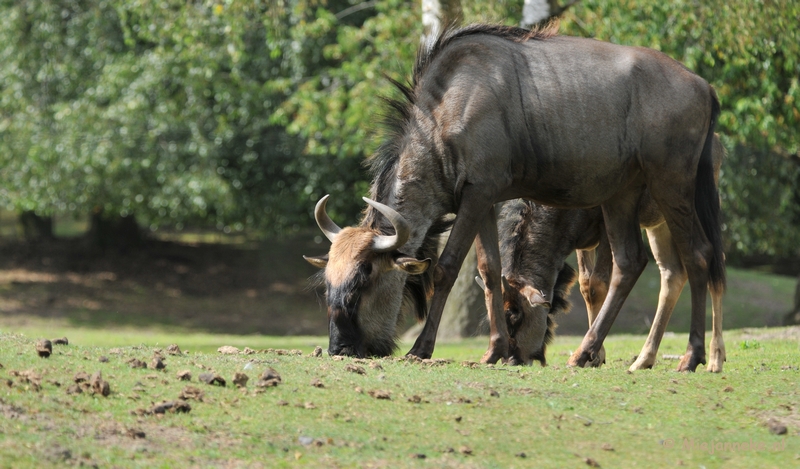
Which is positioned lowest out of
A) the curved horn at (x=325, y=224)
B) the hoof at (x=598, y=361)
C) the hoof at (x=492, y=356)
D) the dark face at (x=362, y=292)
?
the hoof at (x=598, y=361)

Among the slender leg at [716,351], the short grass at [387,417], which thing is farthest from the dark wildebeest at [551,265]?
the short grass at [387,417]

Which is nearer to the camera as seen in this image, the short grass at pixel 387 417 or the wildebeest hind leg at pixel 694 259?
the short grass at pixel 387 417

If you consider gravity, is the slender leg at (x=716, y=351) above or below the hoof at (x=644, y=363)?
above

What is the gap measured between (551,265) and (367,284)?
264 cm

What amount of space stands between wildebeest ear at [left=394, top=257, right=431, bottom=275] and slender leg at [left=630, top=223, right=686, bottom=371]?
89.0 inches

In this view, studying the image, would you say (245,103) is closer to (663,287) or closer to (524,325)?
(524,325)

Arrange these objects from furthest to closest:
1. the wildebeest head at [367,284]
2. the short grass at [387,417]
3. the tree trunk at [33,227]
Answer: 1. the tree trunk at [33,227]
2. the wildebeest head at [367,284]
3. the short grass at [387,417]

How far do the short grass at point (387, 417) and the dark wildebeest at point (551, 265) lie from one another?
6.30ft

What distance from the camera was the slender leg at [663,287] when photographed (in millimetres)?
8789

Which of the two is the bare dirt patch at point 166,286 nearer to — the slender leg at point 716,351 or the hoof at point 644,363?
the hoof at point 644,363

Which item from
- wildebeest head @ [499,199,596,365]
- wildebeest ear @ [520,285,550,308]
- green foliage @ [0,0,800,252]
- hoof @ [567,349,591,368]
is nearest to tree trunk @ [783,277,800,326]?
green foliage @ [0,0,800,252]

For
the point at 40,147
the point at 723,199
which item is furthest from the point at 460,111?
the point at 40,147

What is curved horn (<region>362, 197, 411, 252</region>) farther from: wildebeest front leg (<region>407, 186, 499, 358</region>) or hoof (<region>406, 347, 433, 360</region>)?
hoof (<region>406, 347, 433, 360</region>)

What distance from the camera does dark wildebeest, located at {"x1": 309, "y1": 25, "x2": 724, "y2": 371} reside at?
8.02m
